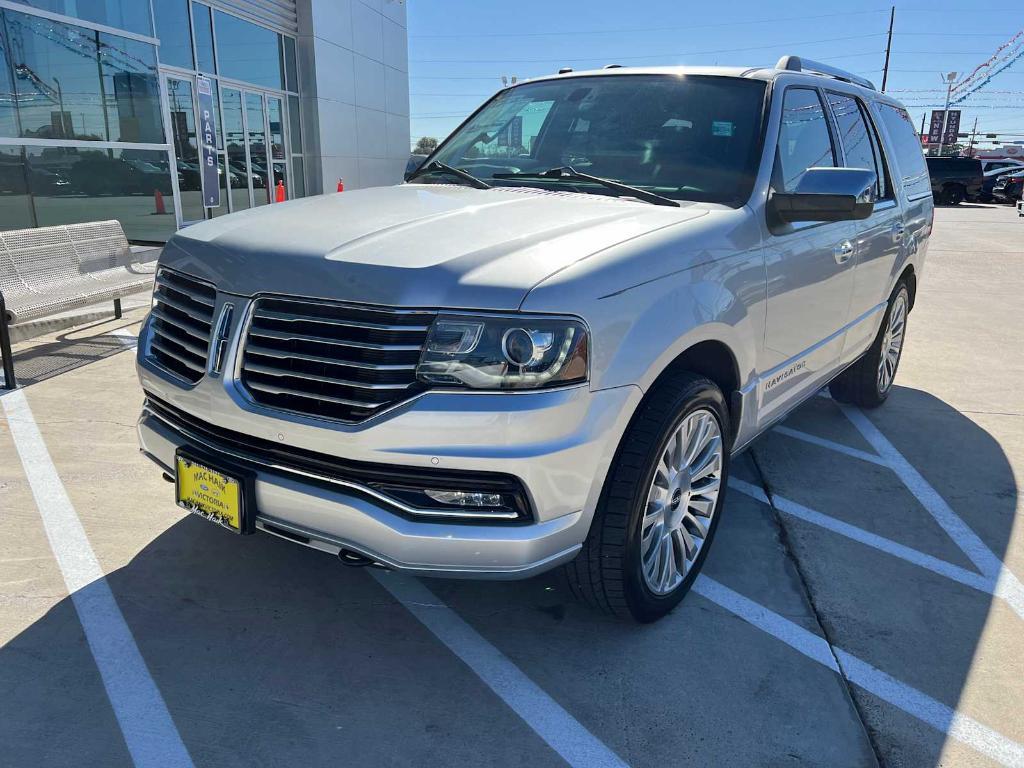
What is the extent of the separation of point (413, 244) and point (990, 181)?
135ft

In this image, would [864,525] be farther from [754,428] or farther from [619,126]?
[619,126]

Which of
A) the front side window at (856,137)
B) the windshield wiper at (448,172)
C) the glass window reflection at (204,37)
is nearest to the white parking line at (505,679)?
the windshield wiper at (448,172)

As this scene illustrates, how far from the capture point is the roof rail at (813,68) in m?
3.90

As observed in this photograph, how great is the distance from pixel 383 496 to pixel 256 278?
31.5 inches

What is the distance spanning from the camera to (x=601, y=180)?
333 centimetres

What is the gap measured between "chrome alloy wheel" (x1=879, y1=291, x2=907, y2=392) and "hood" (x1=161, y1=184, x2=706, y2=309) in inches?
115

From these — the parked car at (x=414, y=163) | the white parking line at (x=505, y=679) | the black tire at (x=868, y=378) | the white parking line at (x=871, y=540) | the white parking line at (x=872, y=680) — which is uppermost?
the parked car at (x=414, y=163)

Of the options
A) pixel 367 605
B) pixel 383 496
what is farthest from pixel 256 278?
pixel 367 605

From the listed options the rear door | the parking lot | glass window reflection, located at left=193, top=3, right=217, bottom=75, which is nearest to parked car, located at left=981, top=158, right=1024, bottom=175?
glass window reflection, located at left=193, top=3, right=217, bottom=75

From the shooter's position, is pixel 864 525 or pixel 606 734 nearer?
pixel 606 734

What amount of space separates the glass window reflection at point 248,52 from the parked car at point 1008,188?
33.4 m

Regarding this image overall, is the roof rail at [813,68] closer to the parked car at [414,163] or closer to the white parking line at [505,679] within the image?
the parked car at [414,163]

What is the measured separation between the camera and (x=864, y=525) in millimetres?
3779

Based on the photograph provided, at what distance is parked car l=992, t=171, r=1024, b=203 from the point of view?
3616 centimetres
